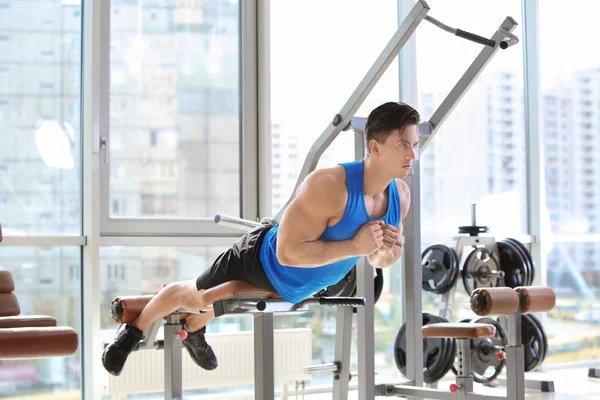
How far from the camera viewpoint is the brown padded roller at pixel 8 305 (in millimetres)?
2834

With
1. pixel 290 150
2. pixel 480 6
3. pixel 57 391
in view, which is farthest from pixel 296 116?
pixel 57 391

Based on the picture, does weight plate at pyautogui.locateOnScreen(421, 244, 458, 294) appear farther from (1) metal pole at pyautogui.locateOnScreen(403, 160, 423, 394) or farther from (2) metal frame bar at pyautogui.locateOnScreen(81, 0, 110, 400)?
(2) metal frame bar at pyautogui.locateOnScreen(81, 0, 110, 400)

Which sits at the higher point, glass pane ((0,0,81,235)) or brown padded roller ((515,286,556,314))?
glass pane ((0,0,81,235))

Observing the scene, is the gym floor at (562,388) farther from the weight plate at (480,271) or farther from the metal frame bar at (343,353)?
the metal frame bar at (343,353)

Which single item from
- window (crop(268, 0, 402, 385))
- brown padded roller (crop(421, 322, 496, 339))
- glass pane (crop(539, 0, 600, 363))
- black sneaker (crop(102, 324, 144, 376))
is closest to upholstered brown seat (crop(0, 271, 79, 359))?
black sneaker (crop(102, 324, 144, 376))

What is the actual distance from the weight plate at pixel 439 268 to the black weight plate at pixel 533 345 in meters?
0.52

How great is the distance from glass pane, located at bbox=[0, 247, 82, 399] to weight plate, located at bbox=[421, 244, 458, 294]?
6.10 ft

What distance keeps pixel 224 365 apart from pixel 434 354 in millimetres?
1101

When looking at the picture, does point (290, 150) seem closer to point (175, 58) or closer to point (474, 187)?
point (175, 58)

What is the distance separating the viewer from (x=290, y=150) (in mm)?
4801

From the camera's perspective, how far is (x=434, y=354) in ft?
13.7

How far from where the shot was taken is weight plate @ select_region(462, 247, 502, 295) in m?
4.53

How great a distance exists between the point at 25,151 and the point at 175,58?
0.96 meters

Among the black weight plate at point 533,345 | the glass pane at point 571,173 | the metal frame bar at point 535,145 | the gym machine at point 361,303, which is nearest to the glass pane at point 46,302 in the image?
the gym machine at point 361,303
